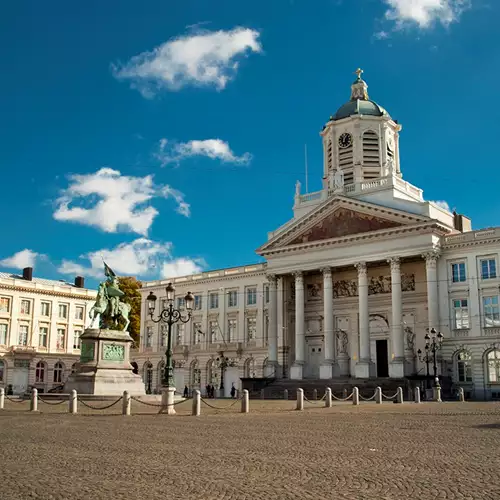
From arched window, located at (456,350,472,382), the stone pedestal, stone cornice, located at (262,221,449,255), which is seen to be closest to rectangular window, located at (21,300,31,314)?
stone cornice, located at (262,221,449,255)

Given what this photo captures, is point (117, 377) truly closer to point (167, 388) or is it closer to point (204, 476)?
point (167, 388)

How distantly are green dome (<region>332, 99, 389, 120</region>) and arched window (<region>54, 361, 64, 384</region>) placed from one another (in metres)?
43.8

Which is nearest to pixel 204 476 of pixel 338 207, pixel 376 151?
pixel 338 207

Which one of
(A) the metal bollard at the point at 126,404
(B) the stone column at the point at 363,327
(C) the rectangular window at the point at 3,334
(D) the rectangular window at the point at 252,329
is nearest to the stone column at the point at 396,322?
(B) the stone column at the point at 363,327

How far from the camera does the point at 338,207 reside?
56750 millimetres

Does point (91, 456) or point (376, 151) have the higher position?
point (376, 151)

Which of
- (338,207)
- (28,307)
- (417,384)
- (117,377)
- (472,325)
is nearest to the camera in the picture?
(117,377)

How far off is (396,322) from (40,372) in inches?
1772

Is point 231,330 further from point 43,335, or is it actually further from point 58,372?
point 43,335

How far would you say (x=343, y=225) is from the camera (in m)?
56.3

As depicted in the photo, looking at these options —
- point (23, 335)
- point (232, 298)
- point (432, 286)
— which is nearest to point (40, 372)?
point (23, 335)

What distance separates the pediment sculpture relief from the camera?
177 feet

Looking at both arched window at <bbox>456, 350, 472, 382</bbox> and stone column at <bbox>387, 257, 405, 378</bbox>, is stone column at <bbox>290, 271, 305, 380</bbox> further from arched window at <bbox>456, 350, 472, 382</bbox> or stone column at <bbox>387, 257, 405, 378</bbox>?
arched window at <bbox>456, 350, 472, 382</bbox>

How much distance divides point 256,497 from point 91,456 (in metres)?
5.26
